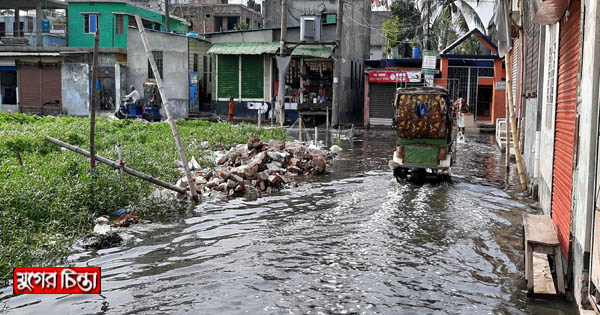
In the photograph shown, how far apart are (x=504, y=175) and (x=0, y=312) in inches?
541

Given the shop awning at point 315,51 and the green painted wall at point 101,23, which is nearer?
the shop awning at point 315,51

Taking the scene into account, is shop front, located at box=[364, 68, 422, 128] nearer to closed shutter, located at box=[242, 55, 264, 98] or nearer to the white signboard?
the white signboard

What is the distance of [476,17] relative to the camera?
38.1 meters

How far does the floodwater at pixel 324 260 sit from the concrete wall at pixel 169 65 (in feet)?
77.6

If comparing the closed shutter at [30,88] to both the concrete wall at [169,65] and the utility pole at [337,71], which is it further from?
the utility pole at [337,71]

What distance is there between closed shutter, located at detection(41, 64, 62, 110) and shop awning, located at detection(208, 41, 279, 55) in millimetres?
10090

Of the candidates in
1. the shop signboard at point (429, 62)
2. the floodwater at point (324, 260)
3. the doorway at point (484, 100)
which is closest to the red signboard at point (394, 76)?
the shop signboard at point (429, 62)

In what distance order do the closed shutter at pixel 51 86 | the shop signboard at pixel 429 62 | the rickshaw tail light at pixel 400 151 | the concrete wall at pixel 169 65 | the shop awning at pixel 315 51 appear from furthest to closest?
the closed shutter at pixel 51 86
the concrete wall at pixel 169 65
the shop awning at pixel 315 51
the shop signboard at pixel 429 62
the rickshaw tail light at pixel 400 151

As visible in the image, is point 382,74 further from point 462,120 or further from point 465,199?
point 465,199

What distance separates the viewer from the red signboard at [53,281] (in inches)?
256

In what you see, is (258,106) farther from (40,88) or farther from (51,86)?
(40,88)

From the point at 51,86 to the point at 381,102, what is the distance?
20721mm

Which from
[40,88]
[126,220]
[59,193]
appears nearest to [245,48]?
[40,88]

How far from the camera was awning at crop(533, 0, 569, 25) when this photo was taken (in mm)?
7119
